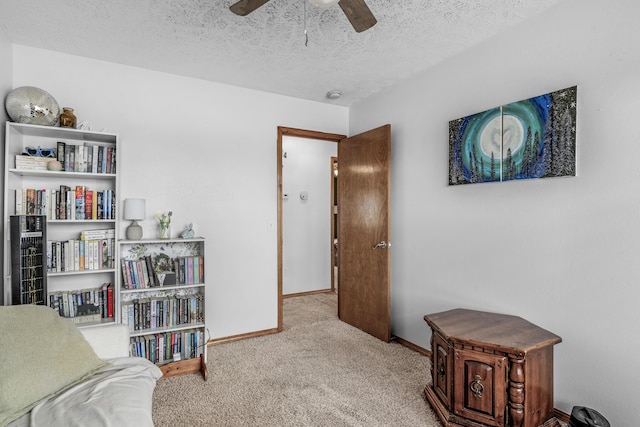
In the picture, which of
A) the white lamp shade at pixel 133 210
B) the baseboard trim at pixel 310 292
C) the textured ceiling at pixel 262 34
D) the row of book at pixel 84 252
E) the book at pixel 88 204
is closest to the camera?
the textured ceiling at pixel 262 34

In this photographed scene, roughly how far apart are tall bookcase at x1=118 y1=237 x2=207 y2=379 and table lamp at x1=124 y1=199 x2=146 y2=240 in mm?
73

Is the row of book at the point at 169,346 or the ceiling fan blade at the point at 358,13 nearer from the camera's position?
the ceiling fan blade at the point at 358,13

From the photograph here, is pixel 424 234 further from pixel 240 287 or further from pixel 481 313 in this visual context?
pixel 240 287

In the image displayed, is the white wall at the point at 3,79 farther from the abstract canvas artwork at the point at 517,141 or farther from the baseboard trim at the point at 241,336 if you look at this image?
the abstract canvas artwork at the point at 517,141

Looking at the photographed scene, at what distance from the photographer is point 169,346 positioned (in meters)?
2.60

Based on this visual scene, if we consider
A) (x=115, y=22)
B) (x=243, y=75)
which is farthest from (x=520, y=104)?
(x=115, y=22)

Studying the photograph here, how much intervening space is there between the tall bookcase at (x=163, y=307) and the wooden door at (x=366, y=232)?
1585mm

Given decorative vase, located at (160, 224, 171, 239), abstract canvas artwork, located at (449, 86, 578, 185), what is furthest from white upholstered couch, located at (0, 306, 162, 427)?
abstract canvas artwork, located at (449, 86, 578, 185)

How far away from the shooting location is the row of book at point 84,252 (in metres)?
2.38

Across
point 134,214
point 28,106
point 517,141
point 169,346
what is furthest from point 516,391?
point 28,106

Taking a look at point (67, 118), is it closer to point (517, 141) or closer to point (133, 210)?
point (133, 210)

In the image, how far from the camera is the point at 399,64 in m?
2.82

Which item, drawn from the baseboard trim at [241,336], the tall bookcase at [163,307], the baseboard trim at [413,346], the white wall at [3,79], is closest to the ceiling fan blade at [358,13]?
the tall bookcase at [163,307]

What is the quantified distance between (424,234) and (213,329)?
215 centimetres
